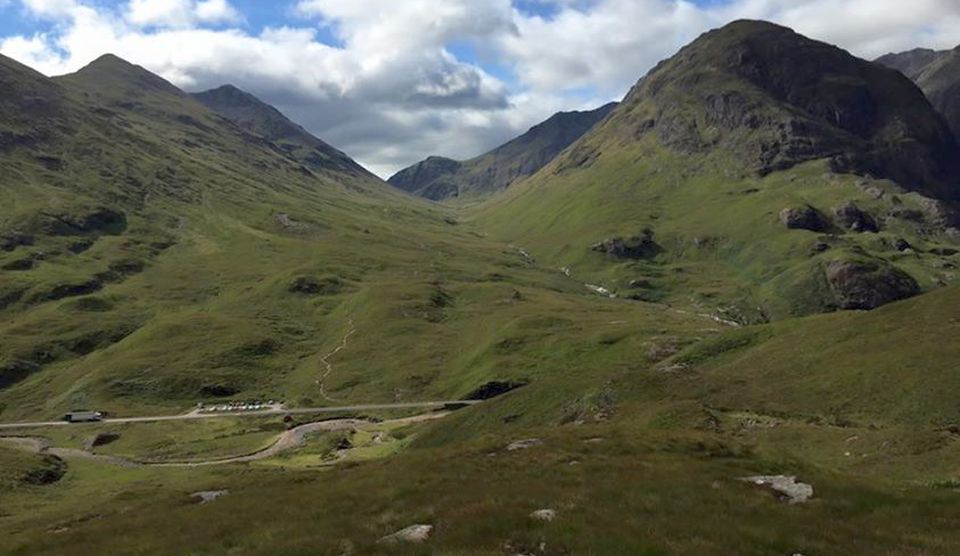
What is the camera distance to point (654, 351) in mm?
175125

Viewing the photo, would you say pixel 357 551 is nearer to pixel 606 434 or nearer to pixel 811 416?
pixel 606 434

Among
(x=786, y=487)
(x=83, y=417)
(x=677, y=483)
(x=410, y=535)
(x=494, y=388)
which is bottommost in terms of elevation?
(x=494, y=388)

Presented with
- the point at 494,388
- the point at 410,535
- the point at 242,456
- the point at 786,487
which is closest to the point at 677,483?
the point at 786,487

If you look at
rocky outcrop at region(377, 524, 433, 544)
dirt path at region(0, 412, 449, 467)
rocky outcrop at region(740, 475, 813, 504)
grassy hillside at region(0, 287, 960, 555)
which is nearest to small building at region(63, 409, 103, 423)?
dirt path at region(0, 412, 449, 467)

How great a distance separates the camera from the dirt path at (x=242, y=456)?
420 ft

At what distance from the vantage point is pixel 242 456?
5138 inches

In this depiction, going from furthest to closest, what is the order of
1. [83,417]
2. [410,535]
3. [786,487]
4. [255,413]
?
1. [255,413]
2. [83,417]
3. [786,487]
4. [410,535]

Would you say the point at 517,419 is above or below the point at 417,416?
above

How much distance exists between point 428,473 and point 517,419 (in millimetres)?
46070

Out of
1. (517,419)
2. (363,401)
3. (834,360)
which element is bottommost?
(363,401)

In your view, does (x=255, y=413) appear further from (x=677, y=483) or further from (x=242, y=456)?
(x=677, y=483)

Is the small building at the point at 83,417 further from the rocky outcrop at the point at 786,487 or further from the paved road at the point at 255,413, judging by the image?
the rocky outcrop at the point at 786,487

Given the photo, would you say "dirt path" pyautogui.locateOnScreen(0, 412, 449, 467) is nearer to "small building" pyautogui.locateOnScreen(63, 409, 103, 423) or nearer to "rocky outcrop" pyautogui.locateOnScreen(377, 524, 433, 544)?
"small building" pyautogui.locateOnScreen(63, 409, 103, 423)

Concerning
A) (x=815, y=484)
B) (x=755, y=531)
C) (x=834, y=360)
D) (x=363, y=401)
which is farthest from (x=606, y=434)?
(x=363, y=401)
